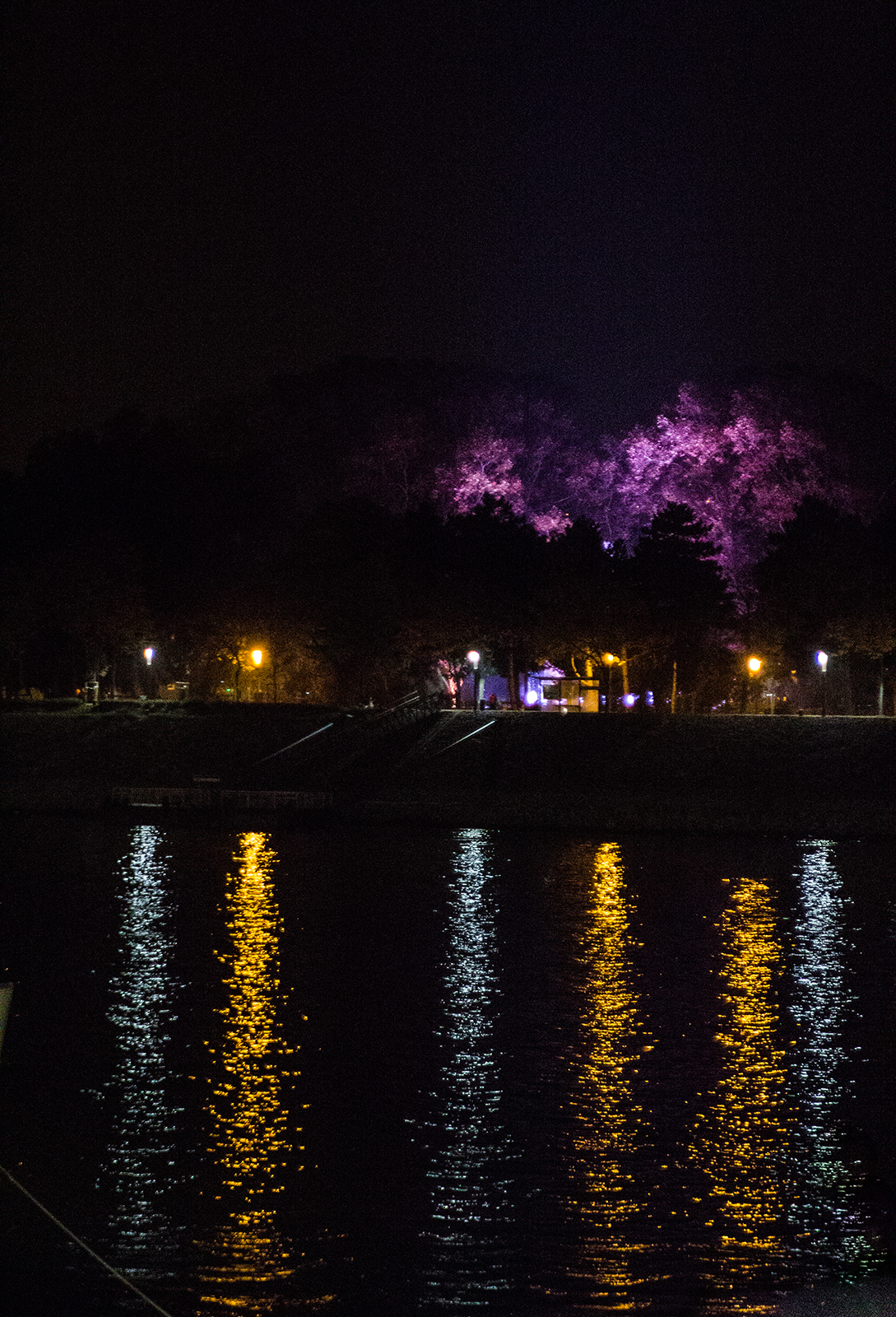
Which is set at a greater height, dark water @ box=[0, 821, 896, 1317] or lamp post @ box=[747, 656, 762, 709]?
lamp post @ box=[747, 656, 762, 709]

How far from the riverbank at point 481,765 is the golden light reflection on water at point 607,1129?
1796 centimetres

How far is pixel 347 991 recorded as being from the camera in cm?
2145

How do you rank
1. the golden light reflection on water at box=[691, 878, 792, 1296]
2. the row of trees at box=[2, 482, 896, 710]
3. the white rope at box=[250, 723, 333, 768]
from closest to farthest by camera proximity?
A: the golden light reflection on water at box=[691, 878, 792, 1296]
the white rope at box=[250, 723, 333, 768]
the row of trees at box=[2, 482, 896, 710]

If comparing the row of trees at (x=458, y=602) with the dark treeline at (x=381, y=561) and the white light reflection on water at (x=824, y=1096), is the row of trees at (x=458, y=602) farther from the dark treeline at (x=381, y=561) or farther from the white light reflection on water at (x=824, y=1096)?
the white light reflection on water at (x=824, y=1096)

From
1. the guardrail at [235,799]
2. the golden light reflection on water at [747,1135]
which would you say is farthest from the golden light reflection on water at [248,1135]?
the guardrail at [235,799]

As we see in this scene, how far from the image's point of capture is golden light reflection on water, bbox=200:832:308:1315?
11000 mm

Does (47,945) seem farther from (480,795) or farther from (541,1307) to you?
(480,795)

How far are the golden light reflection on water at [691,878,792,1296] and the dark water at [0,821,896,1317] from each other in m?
0.04

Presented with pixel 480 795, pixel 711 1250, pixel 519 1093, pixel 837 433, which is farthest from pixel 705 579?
pixel 711 1250

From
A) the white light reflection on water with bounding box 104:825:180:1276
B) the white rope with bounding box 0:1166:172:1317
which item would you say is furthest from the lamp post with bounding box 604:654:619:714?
the white rope with bounding box 0:1166:172:1317

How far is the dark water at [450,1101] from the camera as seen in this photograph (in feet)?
36.5

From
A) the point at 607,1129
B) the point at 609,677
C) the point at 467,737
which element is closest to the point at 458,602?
the point at 609,677

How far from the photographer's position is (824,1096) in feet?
52.1

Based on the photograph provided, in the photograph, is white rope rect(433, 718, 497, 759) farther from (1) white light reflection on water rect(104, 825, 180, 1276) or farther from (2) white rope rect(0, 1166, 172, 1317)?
(2) white rope rect(0, 1166, 172, 1317)
